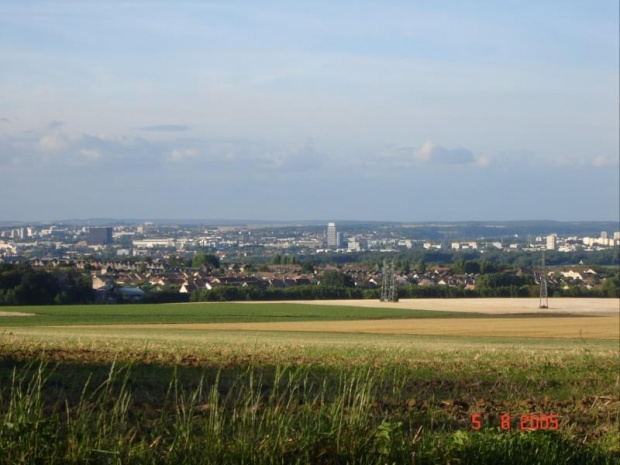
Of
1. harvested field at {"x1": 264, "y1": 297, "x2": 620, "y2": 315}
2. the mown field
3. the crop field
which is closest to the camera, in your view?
the crop field

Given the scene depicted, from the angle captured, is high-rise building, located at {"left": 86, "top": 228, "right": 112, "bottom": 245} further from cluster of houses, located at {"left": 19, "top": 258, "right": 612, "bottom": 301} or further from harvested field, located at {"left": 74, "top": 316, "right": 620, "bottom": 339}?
harvested field, located at {"left": 74, "top": 316, "right": 620, "bottom": 339}

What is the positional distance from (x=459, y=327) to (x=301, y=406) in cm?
4439

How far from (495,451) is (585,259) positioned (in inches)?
6243

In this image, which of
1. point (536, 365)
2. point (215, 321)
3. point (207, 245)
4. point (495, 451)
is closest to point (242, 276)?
point (215, 321)

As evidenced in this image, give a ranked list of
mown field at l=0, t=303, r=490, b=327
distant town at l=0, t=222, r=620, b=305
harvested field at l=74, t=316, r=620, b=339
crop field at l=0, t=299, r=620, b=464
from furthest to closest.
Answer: distant town at l=0, t=222, r=620, b=305, harvested field at l=74, t=316, r=620, b=339, mown field at l=0, t=303, r=490, b=327, crop field at l=0, t=299, r=620, b=464

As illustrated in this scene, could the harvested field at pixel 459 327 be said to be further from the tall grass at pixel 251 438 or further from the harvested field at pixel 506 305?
the tall grass at pixel 251 438

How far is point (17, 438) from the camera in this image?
25.4 feet

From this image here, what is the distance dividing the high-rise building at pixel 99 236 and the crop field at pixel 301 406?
8674 cm

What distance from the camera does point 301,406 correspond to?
10.3 metres

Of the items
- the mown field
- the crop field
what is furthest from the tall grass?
the mown field

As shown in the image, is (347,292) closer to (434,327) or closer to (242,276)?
(242,276)
